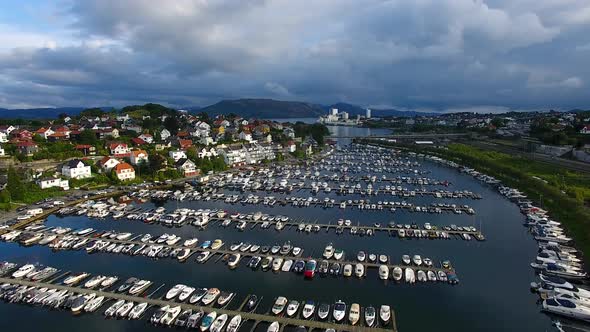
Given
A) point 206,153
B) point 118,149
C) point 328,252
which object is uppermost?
point 118,149

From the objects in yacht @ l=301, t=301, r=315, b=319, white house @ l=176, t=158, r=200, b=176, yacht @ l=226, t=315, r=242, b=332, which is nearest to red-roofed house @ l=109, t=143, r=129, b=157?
white house @ l=176, t=158, r=200, b=176

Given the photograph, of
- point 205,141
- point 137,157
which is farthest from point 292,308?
point 205,141

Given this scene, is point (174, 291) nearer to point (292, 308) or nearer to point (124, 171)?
point (292, 308)

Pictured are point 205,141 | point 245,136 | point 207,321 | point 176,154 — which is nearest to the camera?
point 207,321

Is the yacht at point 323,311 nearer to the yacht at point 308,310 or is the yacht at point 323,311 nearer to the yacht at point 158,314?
the yacht at point 308,310

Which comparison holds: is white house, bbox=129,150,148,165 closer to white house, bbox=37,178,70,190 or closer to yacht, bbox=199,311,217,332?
white house, bbox=37,178,70,190

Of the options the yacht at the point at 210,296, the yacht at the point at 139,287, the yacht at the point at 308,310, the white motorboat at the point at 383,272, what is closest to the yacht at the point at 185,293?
the yacht at the point at 210,296

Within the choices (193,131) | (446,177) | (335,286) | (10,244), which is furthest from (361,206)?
(193,131)
